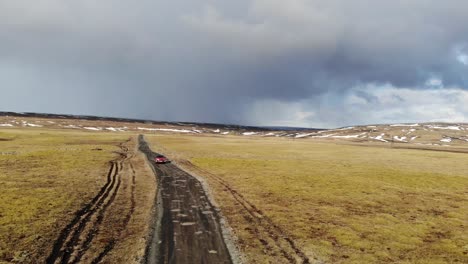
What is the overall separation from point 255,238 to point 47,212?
15821 mm

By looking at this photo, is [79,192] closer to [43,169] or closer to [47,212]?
[47,212]

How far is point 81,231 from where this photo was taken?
21.6m

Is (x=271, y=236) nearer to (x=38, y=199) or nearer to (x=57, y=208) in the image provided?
(x=57, y=208)

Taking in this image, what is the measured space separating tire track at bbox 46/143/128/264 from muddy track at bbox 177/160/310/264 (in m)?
10.3

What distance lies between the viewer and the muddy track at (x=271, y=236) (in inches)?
751

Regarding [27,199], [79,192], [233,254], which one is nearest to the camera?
[233,254]

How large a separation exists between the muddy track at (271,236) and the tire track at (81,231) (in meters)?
10.3

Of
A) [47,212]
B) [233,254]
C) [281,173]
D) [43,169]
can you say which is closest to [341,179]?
[281,173]

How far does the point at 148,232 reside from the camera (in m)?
21.9

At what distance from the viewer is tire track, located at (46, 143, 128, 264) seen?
17.7 m

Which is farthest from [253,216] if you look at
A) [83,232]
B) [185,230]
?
[83,232]

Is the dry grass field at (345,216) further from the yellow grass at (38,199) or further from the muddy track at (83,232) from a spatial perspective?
the yellow grass at (38,199)

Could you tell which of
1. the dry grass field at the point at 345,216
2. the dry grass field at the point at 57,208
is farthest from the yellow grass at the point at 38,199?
the dry grass field at the point at 345,216

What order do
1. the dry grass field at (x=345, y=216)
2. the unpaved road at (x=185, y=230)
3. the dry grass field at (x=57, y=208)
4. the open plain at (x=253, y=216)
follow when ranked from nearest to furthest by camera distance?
the unpaved road at (x=185, y=230) < the dry grass field at (x=57, y=208) < the open plain at (x=253, y=216) < the dry grass field at (x=345, y=216)
